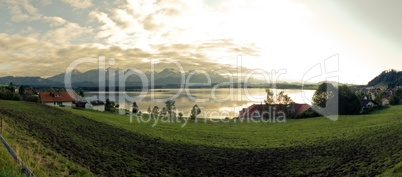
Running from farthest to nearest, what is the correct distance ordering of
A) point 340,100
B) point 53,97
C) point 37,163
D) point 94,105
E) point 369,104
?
point 94,105 < point 369,104 < point 53,97 < point 340,100 < point 37,163

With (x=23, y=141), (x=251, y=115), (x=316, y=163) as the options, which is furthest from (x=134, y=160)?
(x=251, y=115)

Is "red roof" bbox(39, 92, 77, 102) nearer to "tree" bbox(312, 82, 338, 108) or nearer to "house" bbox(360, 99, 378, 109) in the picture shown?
"tree" bbox(312, 82, 338, 108)

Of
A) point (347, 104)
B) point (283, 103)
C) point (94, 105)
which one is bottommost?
point (94, 105)

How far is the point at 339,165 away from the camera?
14.7 m

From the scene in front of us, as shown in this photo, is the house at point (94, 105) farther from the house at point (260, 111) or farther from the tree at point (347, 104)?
the tree at point (347, 104)

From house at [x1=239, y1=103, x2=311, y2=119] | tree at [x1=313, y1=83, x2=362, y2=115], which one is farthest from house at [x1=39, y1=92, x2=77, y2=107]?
tree at [x1=313, y1=83, x2=362, y2=115]

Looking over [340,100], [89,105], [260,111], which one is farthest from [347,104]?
[89,105]

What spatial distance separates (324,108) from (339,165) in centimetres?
5009

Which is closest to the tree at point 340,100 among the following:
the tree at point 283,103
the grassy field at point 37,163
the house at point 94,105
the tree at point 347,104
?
the tree at point 347,104

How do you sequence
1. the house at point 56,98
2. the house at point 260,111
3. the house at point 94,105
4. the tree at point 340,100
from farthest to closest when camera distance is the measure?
the house at point 94,105 → the house at point 56,98 → the house at point 260,111 → the tree at point 340,100

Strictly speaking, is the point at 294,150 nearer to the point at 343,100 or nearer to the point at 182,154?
the point at 182,154

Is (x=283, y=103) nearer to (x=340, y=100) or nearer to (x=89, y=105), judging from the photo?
(x=340, y=100)

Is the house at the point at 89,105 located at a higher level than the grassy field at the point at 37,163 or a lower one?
lower

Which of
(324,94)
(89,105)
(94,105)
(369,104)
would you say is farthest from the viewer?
(94,105)
